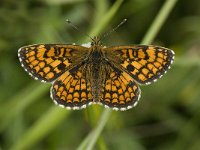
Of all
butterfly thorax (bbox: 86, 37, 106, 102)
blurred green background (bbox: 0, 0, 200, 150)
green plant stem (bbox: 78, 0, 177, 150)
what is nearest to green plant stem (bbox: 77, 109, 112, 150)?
green plant stem (bbox: 78, 0, 177, 150)

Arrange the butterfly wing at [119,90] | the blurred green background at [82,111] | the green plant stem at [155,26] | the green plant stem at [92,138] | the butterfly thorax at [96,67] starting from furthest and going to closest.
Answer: the blurred green background at [82,111]
the green plant stem at [155,26]
the butterfly thorax at [96,67]
the butterfly wing at [119,90]
the green plant stem at [92,138]

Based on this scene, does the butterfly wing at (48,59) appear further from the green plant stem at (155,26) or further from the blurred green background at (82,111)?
the blurred green background at (82,111)

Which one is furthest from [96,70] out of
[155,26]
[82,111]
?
[82,111]

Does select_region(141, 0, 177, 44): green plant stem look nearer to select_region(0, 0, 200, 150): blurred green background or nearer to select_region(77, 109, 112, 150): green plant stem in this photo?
select_region(0, 0, 200, 150): blurred green background

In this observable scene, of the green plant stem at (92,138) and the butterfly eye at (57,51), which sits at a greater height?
the butterfly eye at (57,51)

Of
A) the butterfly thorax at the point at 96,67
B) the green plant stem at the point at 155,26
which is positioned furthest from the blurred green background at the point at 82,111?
the butterfly thorax at the point at 96,67

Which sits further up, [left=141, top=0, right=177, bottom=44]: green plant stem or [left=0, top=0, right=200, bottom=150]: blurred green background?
[left=141, top=0, right=177, bottom=44]: green plant stem
